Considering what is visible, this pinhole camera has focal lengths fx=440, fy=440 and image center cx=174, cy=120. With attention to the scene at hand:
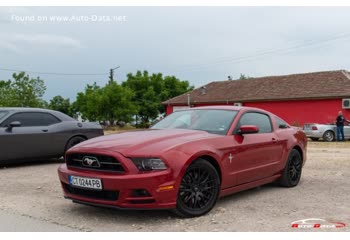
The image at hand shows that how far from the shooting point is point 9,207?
19.6 feet

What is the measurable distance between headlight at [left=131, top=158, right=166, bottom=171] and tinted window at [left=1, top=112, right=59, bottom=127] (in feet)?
20.2

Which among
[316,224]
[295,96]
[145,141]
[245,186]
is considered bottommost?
[316,224]

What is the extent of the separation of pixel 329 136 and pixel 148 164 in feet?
62.3

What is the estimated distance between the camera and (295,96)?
31.1m

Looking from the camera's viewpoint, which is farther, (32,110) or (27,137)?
(32,110)

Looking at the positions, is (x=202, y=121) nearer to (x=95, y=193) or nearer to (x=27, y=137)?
(x=95, y=193)

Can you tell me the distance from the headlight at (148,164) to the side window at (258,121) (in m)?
1.81

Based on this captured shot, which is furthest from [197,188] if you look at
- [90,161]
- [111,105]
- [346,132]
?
[111,105]

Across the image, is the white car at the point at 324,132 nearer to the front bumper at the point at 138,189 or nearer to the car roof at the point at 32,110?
the car roof at the point at 32,110

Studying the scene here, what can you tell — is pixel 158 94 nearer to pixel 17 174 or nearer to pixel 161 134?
pixel 17 174

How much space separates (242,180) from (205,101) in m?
31.4

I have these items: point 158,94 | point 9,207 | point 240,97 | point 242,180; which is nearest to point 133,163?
point 242,180

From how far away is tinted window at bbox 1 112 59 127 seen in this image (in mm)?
10234

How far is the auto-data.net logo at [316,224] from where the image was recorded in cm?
485
